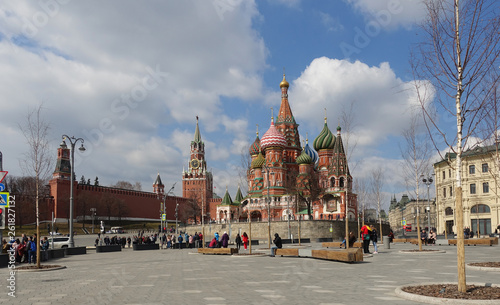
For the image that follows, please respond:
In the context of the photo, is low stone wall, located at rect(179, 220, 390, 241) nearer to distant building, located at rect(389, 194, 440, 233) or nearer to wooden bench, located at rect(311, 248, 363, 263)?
distant building, located at rect(389, 194, 440, 233)

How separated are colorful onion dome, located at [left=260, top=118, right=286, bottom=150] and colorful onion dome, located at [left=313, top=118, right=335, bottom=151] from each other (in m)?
6.12

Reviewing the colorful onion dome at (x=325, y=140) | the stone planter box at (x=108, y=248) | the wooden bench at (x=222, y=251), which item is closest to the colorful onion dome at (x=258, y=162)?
the colorful onion dome at (x=325, y=140)

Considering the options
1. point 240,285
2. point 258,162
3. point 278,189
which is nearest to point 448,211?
point 278,189

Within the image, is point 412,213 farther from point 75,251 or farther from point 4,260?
point 4,260

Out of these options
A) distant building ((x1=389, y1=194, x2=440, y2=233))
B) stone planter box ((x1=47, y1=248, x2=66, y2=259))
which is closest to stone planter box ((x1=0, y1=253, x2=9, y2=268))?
stone planter box ((x1=47, y1=248, x2=66, y2=259))

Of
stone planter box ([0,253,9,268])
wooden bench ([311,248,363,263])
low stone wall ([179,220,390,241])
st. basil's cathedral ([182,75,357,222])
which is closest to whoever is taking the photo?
wooden bench ([311,248,363,263])

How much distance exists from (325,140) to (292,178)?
9.51 meters

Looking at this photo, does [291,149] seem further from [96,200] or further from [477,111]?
[477,111]

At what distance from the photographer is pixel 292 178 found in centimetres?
7725

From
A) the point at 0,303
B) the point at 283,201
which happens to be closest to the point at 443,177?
the point at 283,201

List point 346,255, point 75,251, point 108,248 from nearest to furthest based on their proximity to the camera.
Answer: point 346,255 → point 75,251 → point 108,248

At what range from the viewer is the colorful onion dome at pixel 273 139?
78.8 metres

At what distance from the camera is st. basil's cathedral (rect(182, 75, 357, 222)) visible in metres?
72.1

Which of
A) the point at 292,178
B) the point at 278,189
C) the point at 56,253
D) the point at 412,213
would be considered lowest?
the point at 412,213
